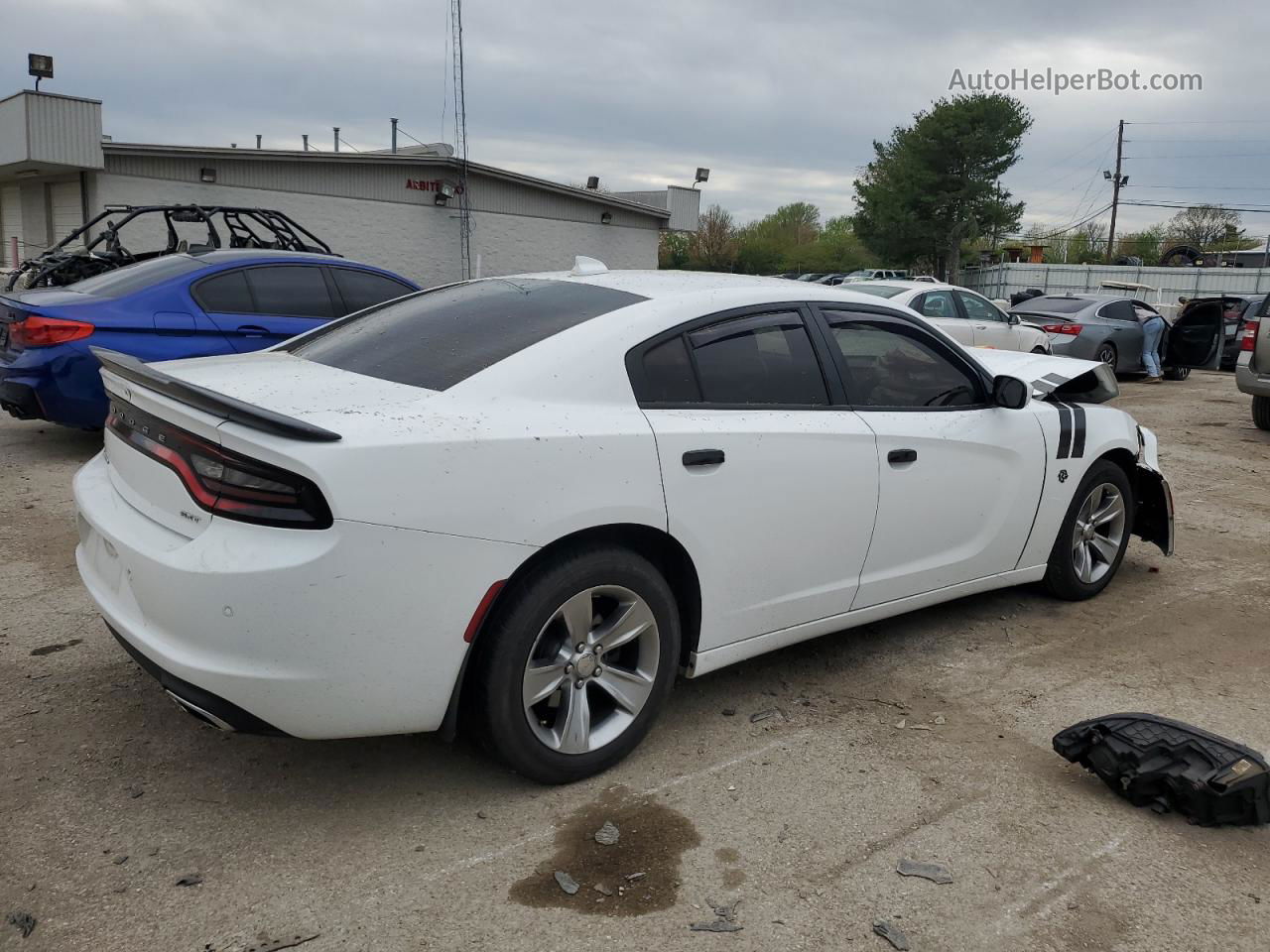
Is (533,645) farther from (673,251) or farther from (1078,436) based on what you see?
(673,251)

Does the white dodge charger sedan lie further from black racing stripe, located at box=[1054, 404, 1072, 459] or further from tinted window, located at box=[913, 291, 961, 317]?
tinted window, located at box=[913, 291, 961, 317]

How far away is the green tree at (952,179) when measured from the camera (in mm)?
49156

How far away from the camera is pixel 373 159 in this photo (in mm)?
22391

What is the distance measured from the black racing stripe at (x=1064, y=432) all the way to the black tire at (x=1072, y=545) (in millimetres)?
252

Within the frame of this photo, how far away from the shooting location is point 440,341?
11.0ft

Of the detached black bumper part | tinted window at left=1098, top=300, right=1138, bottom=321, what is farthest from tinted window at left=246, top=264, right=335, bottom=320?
tinted window at left=1098, top=300, right=1138, bottom=321

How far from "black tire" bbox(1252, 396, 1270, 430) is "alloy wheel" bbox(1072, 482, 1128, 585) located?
309 inches

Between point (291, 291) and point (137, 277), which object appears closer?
point (137, 277)

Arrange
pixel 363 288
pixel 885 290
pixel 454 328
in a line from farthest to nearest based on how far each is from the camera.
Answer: pixel 885 290
pixel 363 288
pixel 454 328

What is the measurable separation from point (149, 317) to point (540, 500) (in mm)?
5223

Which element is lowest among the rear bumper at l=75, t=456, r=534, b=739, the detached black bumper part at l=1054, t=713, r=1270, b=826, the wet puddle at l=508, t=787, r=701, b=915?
the wet puddle at l=508, t=787, r=701, b=915

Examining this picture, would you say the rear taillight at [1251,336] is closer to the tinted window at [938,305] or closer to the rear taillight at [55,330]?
the tinted window at [938,305]

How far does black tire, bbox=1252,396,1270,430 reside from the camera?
37.4 feet

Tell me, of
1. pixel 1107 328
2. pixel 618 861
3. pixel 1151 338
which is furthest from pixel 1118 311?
pixel 618 861
